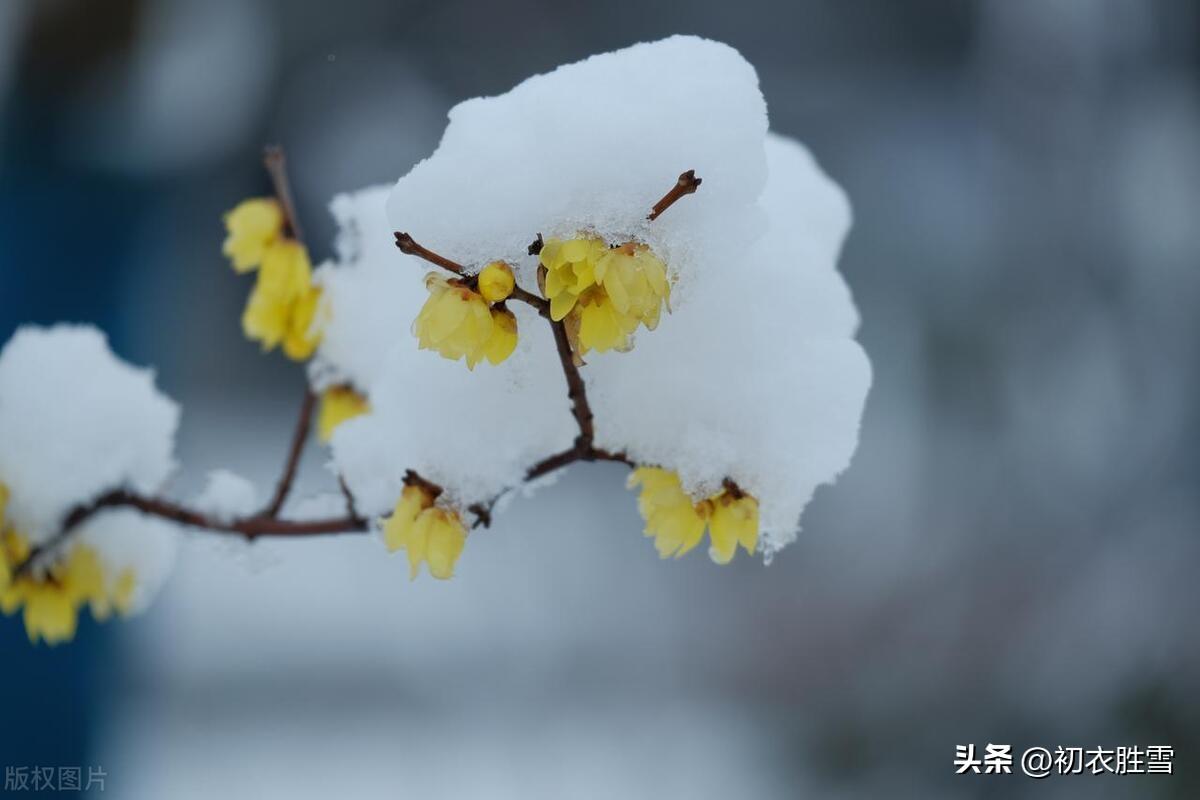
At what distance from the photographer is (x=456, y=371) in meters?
0.54

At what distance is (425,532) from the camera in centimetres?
49

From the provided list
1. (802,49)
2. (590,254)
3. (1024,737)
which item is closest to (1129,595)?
(1024,737)

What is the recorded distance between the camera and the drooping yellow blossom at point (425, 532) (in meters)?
0.48

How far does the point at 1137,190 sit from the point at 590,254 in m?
2.11

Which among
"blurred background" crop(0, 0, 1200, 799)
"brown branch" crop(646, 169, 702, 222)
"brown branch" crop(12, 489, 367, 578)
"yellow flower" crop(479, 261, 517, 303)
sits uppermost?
"blurred background" crop(0, 0, 1200, 799)

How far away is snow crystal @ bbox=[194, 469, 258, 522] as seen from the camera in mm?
625

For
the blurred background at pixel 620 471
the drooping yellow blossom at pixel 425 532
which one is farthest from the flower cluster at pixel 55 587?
the blurred background at pixel 620 471

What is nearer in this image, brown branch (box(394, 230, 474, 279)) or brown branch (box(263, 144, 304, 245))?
brown branch (box(394, 230, 474, 279))

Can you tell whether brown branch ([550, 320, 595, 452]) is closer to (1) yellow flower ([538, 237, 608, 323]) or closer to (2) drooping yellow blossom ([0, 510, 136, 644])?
(1) yellow flower ([538, 237, 608, 323])

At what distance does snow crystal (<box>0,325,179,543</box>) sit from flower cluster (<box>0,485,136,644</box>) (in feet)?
0.05

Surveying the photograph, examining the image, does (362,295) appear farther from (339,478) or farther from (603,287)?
(603,287)

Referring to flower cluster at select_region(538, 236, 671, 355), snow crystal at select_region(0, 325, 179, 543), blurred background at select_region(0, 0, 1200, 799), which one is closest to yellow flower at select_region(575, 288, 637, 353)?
flower cluster at select_region(538, 236, 671, 355)

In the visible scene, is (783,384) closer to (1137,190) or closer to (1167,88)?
(1137,190)

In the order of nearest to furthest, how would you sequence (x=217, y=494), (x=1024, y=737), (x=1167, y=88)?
(x=217, y=494)
(x=1024, y=737)
(x=1167, y=88)
